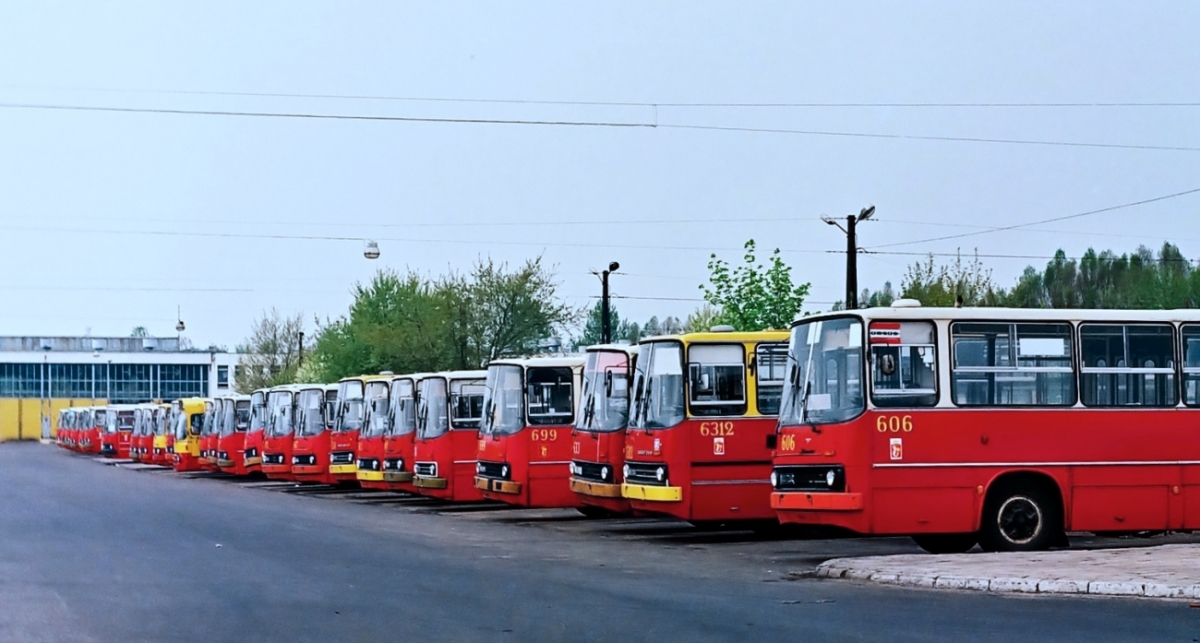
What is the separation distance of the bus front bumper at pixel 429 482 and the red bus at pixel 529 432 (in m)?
2.62

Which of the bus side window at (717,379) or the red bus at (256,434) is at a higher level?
the bus side window at (717,379)

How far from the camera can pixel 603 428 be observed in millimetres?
23422

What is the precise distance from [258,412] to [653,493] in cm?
2660

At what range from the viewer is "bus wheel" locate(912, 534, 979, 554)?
1900 centimetres

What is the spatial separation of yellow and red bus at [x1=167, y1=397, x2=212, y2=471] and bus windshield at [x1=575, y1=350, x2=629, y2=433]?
34359mm

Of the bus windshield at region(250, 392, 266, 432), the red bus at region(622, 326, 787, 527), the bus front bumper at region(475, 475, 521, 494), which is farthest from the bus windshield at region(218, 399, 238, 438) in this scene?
the red bus at region(622, 326, 787, 527)

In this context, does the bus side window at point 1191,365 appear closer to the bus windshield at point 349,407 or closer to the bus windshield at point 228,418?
the bus windshield at point 349,407

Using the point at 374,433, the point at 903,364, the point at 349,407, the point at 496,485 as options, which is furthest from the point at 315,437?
the point at 903,364

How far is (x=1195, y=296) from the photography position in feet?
266

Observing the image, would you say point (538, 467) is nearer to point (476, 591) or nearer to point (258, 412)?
point (476, 591)

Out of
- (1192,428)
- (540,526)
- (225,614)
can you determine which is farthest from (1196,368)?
(225,614)

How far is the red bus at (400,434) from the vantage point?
106 feet

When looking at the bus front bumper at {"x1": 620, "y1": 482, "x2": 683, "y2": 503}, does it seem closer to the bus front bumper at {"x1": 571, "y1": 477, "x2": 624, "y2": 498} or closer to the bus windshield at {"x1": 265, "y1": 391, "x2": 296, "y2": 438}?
the bus front bumper at {"x1": 571, "y1": 477, "x2": 624, "y2": 498}

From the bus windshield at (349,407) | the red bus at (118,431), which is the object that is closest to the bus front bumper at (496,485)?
the bus windshield at (349,407)
